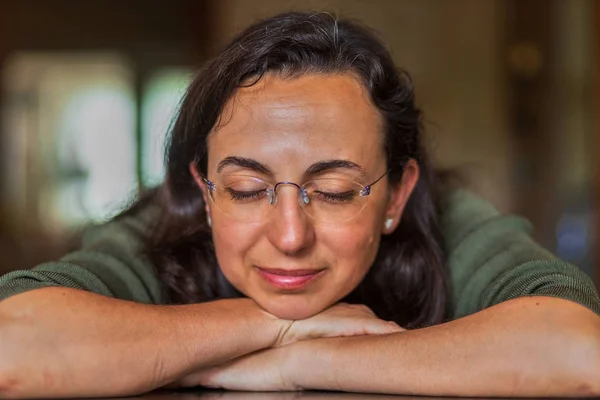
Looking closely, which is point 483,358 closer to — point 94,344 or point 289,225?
point 289,225

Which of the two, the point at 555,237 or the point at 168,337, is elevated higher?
the point at 168,337

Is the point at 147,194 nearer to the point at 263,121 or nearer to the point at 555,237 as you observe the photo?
the point at 263,121

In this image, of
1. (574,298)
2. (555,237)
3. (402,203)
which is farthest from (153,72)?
(574,298)

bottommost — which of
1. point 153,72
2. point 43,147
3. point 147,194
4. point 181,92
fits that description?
point 43,147

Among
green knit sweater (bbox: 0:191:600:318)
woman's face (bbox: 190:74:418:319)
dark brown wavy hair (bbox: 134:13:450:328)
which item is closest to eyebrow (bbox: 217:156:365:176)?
woman's face (bbox: 190:74:418:319)

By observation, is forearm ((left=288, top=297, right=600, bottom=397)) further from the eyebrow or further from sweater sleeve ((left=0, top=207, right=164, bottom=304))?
sweater sleeve ((left=0, top=207, right=164, bottom=304))

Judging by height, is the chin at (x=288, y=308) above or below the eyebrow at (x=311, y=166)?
below

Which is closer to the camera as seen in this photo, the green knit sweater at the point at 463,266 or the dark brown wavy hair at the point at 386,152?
the green knit sweater at the point at 463,266

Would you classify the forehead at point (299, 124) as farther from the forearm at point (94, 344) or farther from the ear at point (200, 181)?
the forearm at point (94, 344)

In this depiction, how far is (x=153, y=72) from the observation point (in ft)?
23.0

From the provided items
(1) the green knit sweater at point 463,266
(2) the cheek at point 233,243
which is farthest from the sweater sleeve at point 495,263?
(2) the cheek at point 233,243

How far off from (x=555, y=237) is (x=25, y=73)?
13.3ft

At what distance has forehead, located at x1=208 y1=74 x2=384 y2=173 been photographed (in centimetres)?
145

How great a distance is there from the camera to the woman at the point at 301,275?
130cm
